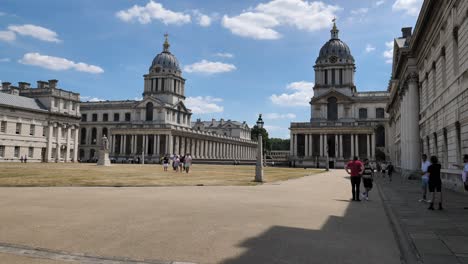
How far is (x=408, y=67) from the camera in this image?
3553 cm

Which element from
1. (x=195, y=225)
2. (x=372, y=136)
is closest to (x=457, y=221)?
(x=195, y=225)

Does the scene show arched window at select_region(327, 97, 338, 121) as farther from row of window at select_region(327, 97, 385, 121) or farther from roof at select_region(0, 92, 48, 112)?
roof at select_region(0, 92, 48, 112)

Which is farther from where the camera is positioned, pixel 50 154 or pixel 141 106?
pixel 141 106

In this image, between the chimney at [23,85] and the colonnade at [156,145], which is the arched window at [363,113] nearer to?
the colonnade at [156,145]

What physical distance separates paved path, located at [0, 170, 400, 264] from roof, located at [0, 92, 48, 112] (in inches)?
2672

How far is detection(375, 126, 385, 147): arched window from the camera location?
318ft

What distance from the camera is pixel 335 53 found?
335ft

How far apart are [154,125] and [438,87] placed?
84979mm

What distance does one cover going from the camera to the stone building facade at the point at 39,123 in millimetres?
70188

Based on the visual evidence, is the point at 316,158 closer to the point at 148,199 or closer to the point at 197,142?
the point at 197,142

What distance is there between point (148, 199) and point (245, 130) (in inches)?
5600

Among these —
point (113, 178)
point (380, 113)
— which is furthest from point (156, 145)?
point (113, 178)

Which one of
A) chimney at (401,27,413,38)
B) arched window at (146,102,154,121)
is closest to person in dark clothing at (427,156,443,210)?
chimney at (401,27,413,38)

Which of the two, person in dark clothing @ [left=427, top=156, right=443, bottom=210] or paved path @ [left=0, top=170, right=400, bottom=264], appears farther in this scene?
person in dark clothing @ [left=427, top=156, right=443, bottom=210]
